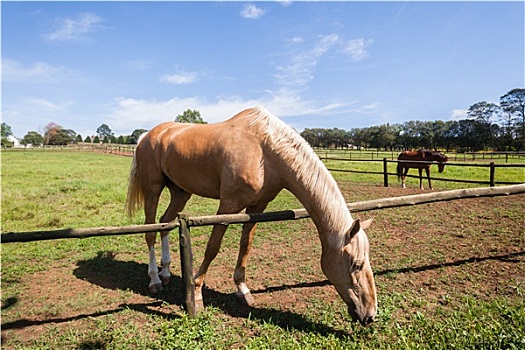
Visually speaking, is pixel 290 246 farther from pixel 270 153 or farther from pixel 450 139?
pixel 450 139

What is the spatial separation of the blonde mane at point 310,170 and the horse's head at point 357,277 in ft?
0.33

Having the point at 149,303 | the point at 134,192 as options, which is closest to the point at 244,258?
the point at 149,303

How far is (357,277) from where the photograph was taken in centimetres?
→ 244

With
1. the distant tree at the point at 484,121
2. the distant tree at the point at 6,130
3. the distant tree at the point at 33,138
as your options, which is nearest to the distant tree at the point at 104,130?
the distant tree at the point at 6,130

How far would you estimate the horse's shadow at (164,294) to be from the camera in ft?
9.04

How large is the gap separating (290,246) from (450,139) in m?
75.3

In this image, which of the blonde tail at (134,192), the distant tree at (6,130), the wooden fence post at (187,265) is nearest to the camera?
the wooden fence post at (187,265)

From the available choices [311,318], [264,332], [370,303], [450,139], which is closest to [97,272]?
[264,332]

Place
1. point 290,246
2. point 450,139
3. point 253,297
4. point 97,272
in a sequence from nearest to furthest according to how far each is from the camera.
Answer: point 253,297 < point 97,272 < point 290,246 < point 450,139

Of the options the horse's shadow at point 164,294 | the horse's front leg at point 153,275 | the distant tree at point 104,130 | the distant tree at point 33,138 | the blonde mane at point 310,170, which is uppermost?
the distant tree at point 104,130

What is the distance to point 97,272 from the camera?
399cm

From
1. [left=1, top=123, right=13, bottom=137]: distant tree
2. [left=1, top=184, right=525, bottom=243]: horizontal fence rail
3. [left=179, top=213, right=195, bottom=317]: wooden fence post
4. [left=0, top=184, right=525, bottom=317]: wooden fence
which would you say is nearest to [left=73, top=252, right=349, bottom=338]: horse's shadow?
[left=179, top=213, right=195, bottom=317]: wooden fence post

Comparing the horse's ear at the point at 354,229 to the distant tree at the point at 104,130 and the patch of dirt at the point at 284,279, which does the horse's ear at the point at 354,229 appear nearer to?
the patch of dirt at the point at 284,279

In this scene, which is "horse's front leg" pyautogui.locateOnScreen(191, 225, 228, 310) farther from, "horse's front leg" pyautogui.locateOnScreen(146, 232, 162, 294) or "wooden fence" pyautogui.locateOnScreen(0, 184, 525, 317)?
"horse's front leg" pyautogui.locateOnScreen(146, 232, 162, 294)
